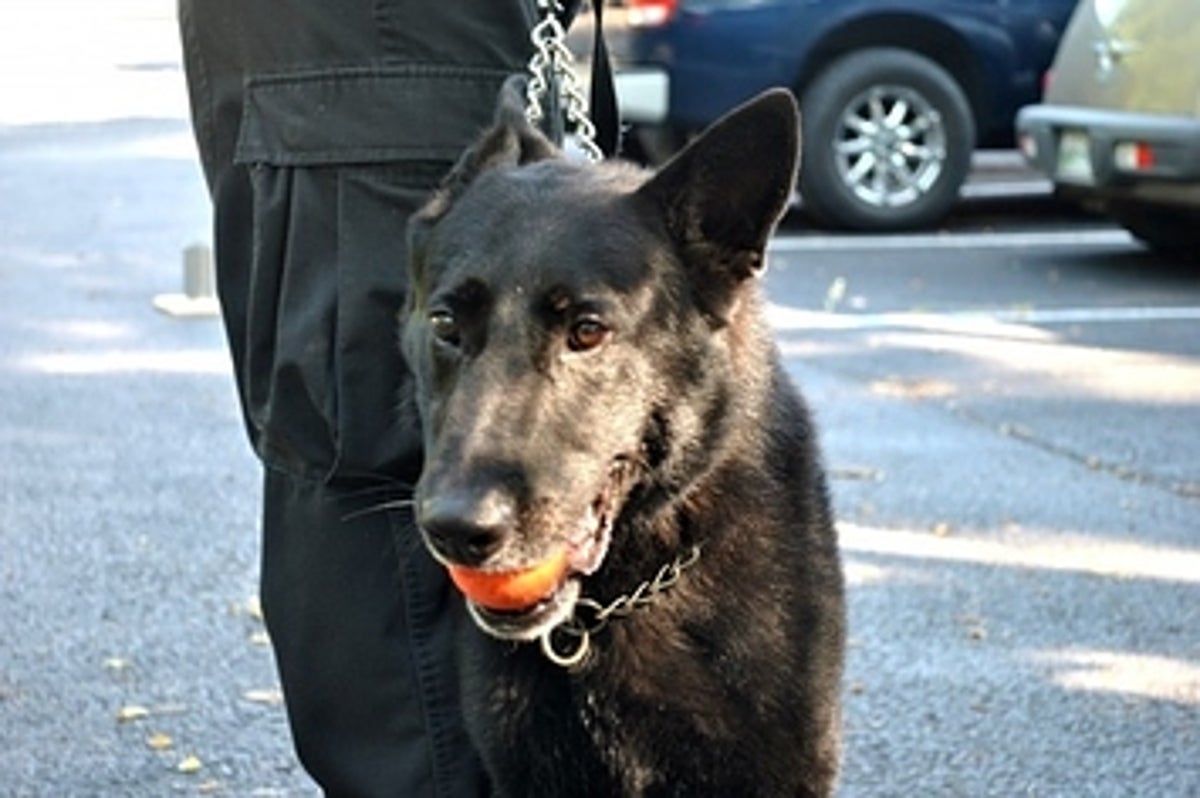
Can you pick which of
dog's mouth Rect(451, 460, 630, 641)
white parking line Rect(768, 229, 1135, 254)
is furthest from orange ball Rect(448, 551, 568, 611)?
white parking line Rect(768, 229, 1135, 254)

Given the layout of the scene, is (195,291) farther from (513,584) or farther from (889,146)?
(513,584)

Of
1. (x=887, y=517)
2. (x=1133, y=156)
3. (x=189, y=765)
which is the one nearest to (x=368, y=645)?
(x=189, y=765)

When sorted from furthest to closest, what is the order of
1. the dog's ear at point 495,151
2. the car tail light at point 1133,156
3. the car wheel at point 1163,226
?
the car wheel at point 1163,226, the car tail light at point 1133,156, the dog's ear at point 495,151

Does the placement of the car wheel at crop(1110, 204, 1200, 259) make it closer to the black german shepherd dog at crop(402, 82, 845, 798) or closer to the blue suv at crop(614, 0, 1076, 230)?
the blue suv at crop(614, 0, 1076, 230)

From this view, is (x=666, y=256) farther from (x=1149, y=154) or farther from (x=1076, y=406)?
(x=1149, y=154)

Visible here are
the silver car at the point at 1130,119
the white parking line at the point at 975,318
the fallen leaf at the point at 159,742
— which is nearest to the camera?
the fallen leaf at the point at 159,742

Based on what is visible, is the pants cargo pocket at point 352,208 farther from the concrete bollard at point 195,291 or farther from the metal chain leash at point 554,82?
the concrete bollard at point 195,291

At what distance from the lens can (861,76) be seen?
12266 millimetres

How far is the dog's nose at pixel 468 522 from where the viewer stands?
2576 millimetres

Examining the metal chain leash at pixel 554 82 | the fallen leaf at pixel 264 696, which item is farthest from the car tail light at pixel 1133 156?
the metal chain leash at pixel 554 82

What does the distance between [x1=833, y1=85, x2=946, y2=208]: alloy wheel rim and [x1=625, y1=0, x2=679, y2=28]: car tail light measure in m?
1.10

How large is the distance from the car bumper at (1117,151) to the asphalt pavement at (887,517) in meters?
0.44

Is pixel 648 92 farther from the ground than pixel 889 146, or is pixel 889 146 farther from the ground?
pixel 648 92

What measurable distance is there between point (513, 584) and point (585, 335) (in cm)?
32
